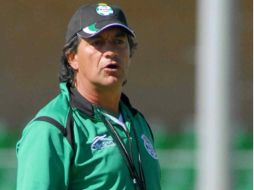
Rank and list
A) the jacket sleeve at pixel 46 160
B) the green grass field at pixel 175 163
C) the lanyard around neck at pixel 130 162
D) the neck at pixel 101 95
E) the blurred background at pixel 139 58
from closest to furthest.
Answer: the jacket sleeve at pixel 46 160 < the lanyard around neck at pixel 130 162 < the neck at pixel 101 95 < the green grass field at pixel 175 163 < the blurred background at pixel 139 58

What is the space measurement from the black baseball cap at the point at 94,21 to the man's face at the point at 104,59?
0.06 feet


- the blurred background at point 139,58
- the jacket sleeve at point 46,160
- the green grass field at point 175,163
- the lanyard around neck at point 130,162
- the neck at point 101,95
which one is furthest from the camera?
the blurred background at point 139,58

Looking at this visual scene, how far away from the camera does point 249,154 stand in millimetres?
8430

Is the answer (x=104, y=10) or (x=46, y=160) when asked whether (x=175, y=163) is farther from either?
(x=46, y=160)

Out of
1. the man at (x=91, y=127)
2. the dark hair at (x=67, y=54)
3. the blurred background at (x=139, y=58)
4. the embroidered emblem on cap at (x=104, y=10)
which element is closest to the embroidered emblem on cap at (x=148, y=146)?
the man at (x=91, y=127)

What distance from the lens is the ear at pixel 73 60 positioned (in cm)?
280

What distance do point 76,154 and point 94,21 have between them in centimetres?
42

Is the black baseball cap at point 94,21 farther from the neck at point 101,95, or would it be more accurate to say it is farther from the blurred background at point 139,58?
the blurred background at point 139,58

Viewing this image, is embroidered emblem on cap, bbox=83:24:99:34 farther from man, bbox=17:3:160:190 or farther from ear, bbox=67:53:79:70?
ear, bbox=67:53:79:70

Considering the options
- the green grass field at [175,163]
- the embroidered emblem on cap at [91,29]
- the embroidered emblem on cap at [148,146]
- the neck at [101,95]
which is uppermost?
the embroidered emblem on cap at [91,29]

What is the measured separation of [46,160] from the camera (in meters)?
2.52

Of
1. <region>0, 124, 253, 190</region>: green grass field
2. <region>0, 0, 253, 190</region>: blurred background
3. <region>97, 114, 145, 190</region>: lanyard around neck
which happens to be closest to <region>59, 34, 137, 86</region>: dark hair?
<region>97, 114, 145, 190</region>: lanyard around neck

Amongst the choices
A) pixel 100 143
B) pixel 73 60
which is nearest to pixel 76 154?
pixel 100 143

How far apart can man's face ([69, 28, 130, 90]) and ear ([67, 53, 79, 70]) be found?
0.06 feet
